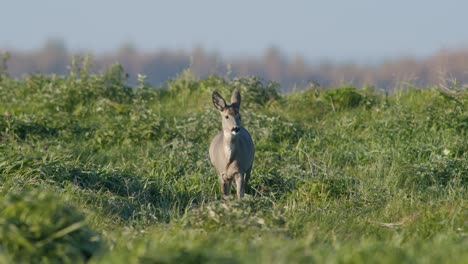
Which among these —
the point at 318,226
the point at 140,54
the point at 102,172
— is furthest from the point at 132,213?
the point at 140,54

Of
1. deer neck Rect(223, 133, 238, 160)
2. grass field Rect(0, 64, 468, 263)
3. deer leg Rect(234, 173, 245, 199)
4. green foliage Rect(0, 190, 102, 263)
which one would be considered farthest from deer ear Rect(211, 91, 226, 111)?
green foliage Rect(0, 190, 102, 263)

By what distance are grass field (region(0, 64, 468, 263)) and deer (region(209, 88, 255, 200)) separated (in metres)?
0.22

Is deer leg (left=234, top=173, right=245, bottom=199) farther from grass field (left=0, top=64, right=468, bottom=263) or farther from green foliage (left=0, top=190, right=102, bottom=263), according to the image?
green foliage (left=0, top=190, right=102, bottom=263)

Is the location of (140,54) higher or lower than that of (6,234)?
lower

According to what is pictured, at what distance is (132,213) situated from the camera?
29.6ft

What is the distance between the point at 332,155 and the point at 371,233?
12.4ft

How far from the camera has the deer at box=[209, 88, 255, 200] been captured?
988cm

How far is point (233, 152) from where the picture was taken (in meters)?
9.91

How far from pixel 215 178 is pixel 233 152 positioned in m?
0.76

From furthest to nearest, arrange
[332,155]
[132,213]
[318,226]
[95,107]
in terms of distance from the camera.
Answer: [95,107] < [332,155] < [132,213] < [318,226]

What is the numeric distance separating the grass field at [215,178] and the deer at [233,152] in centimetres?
22

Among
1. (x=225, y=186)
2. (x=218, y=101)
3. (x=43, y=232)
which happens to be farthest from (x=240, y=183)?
(x=43, y=232)

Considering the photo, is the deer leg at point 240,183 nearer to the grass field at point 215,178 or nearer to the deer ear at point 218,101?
the grass field at point 215,178

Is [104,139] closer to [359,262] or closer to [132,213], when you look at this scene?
[132,213]
